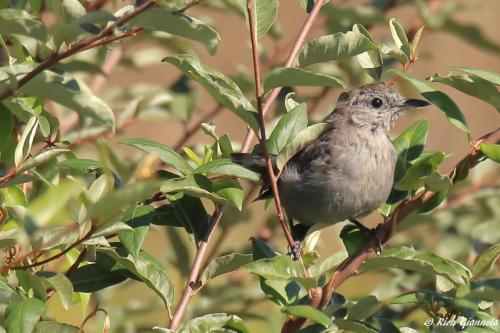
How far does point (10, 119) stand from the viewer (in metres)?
2.56

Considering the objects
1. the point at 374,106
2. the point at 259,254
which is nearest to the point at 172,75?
the point at 374,106

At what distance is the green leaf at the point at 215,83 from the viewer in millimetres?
2404

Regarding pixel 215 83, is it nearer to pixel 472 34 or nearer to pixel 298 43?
pixel 298 43

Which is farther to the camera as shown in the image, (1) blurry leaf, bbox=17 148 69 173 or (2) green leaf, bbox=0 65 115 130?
(1) blurry leaf, bbox=17 148 69 173

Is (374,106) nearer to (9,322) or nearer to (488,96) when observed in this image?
(488,96)

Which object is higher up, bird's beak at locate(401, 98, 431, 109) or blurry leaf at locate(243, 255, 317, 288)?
blurry leaf at locate(243, 255, 317, 288)

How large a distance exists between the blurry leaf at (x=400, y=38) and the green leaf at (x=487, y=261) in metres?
0.65

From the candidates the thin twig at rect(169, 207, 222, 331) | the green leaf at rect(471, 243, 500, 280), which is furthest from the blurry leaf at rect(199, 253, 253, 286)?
the green leaf at rect(471, 243, 500, 280)

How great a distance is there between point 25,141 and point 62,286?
497mm

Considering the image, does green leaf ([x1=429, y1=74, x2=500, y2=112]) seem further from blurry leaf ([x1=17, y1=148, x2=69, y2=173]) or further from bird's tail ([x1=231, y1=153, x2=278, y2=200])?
blurry leaf ([x1=17, y1=148, x2=69, y2=173])

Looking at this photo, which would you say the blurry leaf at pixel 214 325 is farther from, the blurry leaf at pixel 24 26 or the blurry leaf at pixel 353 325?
the blurry leaf at pixel 24 26

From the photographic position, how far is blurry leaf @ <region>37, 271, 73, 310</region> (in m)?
2.21

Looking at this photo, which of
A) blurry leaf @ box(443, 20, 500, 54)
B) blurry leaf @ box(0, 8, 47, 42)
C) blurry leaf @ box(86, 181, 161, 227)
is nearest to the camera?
blurry leaf @ box(86, 181, 161, 227)

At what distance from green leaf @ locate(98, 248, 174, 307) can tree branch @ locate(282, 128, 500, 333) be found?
1.22 feet
